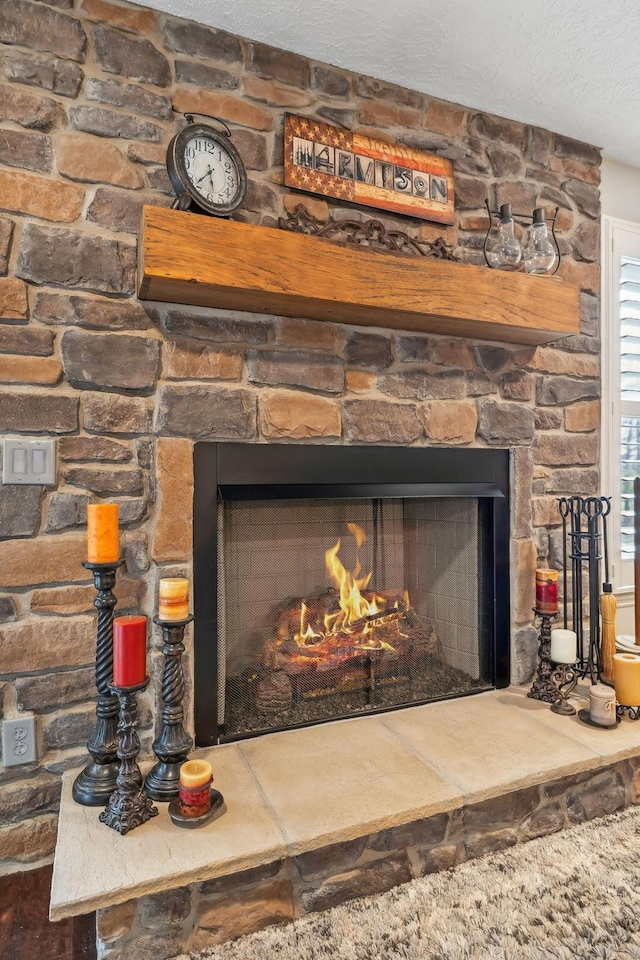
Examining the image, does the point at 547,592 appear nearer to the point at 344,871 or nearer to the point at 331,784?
the point at 331,784

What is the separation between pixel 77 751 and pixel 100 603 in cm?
46

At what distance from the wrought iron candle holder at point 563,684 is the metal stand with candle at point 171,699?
1272 millimetres

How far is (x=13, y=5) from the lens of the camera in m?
1.54

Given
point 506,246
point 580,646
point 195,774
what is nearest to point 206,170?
point 506,246

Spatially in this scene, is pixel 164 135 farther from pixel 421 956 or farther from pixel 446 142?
pixel 421 956

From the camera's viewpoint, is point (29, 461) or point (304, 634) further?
point (304, 634)

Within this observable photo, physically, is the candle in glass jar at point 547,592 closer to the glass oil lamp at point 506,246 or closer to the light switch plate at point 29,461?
the glass oil lamp at point 506,246

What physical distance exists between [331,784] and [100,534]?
900 millimetres

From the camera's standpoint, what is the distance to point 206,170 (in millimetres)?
1647

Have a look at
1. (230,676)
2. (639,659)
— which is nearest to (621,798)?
(639,659)

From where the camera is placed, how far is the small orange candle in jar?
1.36 metres

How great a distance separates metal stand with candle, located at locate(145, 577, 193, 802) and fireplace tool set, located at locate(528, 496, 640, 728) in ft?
4.22

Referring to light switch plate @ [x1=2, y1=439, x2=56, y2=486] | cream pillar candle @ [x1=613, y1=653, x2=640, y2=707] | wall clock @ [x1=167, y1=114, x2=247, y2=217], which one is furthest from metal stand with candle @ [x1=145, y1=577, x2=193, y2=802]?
cream pillar candle @ [x1=613, y1=653, x2=640, y2=707]

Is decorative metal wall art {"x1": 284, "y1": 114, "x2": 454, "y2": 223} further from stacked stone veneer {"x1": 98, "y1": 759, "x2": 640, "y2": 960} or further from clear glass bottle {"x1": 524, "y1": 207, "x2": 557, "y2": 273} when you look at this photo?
stacked stone veneer {"x1": 98, "y1": 759, "x2": 640, "y2": 960}
